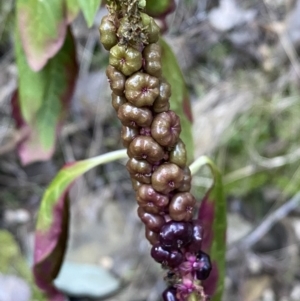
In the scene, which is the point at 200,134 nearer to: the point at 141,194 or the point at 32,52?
the point at 32,52

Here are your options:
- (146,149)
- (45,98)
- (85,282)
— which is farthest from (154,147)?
(85,282)

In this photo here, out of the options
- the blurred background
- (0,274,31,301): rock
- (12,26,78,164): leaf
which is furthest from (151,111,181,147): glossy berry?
the blurred background

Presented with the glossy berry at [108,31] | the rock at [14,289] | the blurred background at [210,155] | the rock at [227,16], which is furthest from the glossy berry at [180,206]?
the rock at [227,16]

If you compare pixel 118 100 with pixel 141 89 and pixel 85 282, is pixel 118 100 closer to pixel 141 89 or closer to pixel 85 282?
pixel 141 89

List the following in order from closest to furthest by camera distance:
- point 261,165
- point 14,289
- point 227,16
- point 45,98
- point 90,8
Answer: point 90,8, point 45,98, point 14,289, point 261,165, point 227,16

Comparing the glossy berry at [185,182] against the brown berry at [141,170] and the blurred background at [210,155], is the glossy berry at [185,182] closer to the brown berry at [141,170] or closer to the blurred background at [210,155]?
the brown berry at [141,170]

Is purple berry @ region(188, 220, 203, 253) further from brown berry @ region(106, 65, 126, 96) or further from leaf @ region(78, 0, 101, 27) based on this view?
leaf @ region(78, 0, 101, 27)
